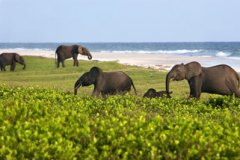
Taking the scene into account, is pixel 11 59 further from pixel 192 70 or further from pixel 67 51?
pixel 192 70

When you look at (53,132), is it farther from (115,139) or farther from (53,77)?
(53,77)

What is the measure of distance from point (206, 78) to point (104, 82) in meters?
3.41

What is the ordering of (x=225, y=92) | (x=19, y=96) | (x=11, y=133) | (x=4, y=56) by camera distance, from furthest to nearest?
(x=4, y=56)
(x=225, y=92)
(x=19, y=96)
(x=11, y=133)

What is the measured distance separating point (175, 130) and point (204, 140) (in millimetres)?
513

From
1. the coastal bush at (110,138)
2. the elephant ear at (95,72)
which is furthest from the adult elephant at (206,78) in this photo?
the coastal bush at (110,138)

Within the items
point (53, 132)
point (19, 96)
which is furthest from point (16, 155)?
point (19, 96)

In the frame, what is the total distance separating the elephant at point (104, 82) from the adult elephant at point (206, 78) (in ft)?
7.46

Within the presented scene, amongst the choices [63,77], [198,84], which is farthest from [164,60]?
[198,84]

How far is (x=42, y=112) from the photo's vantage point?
25.0 feet

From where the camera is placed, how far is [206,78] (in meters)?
15.4

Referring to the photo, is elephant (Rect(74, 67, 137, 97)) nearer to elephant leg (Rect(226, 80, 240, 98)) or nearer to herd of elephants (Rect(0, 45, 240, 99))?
herd of elephants (Rect(0, 45, 240, 99))

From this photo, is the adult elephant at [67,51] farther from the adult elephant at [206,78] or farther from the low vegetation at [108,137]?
the low vegetation at [108,137]

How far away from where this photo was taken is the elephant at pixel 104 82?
15.9 metres

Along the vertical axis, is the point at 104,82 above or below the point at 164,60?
above
